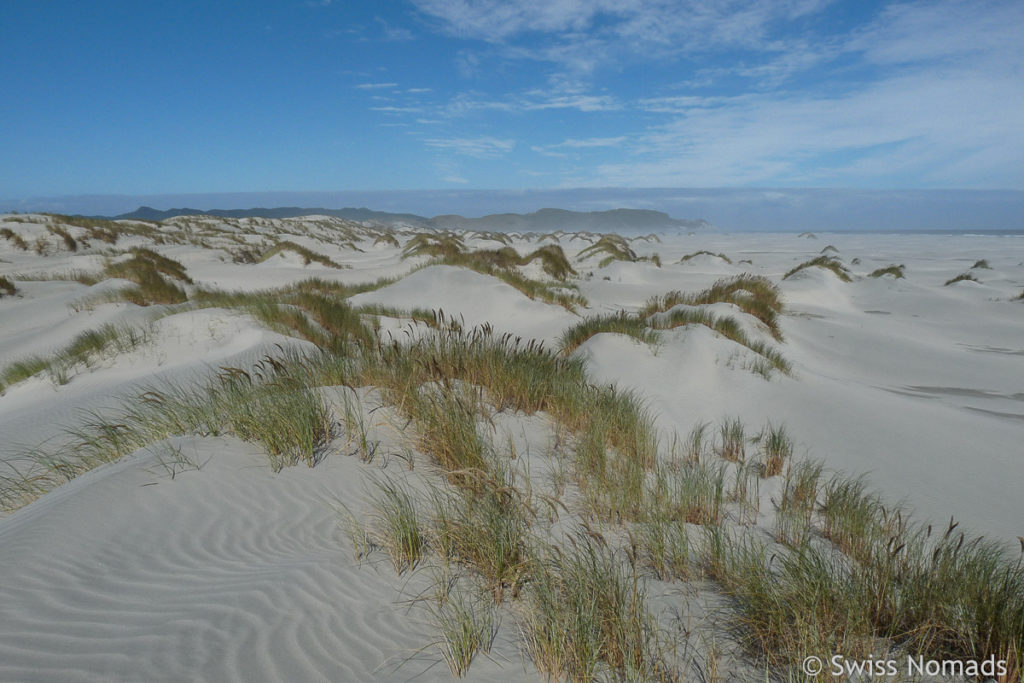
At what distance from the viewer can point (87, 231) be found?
2244cm

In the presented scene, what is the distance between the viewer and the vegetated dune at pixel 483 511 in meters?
1.55

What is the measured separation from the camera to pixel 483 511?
2.10 meters

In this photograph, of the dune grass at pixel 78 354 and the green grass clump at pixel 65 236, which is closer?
the dune grass at pixel 78 354

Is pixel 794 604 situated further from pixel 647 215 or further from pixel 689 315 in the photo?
pixel 647 215

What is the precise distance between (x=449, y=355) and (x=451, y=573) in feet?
8.83

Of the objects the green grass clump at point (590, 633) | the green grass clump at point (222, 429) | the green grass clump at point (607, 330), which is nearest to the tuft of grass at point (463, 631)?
the green grass clump at point (590, 633)

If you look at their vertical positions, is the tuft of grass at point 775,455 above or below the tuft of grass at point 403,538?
below

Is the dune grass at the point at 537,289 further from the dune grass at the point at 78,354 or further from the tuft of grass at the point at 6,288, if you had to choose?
the tuft of grass at the point at 6,288

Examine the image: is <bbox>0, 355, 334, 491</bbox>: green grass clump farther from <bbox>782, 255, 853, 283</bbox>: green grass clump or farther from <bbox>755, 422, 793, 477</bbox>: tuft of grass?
<bbox>782, 255, 853, 283</bbox>: green grass clump

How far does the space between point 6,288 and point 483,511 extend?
1484 cm

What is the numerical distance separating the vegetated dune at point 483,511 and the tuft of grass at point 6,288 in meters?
6.54

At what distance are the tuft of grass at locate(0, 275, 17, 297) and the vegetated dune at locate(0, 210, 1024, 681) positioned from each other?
21.5 ft

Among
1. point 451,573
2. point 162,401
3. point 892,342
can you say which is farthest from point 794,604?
point 892,342

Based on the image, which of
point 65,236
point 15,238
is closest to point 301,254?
point 65,236
